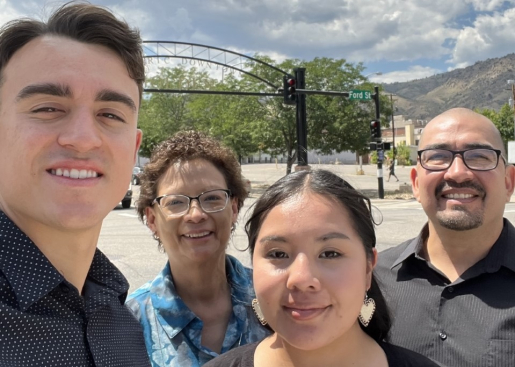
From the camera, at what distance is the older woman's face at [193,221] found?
8.61 ft

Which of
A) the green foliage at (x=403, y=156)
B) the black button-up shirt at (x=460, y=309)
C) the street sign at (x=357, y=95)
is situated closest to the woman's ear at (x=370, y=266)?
the black button-up shirt at (x=460, y=309)

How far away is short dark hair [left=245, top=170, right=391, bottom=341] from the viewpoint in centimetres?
186

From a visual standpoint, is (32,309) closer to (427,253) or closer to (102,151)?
Result: (102,151)

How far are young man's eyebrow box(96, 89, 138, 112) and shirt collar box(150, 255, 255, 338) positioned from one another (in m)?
1.09

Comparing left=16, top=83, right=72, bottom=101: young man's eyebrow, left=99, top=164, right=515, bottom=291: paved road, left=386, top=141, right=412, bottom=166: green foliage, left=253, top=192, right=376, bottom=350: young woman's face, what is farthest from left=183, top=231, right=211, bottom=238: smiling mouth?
left=386, top=141, right=412, bottom=166: green foliage

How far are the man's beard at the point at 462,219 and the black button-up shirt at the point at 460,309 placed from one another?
18cm

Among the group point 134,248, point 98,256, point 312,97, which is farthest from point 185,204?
point 312,97

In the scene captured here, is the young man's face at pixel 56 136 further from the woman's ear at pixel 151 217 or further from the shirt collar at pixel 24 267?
the woman's ear at pixel 151 217

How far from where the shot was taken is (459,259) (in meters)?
2.66

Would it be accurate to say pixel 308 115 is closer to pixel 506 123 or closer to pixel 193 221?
pixel 193 221

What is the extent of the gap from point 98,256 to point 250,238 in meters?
0.67

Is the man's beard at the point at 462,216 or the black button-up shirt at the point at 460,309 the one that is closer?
the black button-up shirt at the point at 460,309

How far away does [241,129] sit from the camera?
26125 millimetres

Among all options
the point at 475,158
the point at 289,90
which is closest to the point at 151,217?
the point at 475,158
